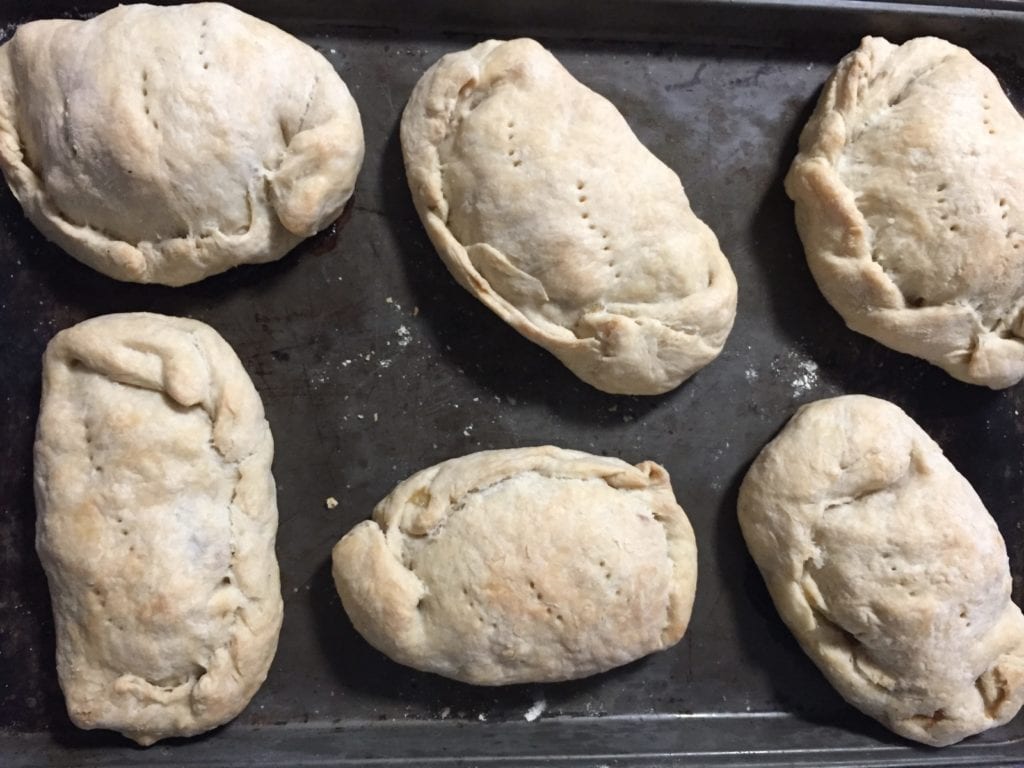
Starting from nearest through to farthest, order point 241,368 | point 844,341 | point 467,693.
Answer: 1. point 241,368
2. point 467,693
3. point 844,341

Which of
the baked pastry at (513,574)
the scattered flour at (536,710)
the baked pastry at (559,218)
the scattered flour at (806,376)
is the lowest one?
the scattered flour at (536,710)

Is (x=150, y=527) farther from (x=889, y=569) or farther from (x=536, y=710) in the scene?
(x=889, y=569)

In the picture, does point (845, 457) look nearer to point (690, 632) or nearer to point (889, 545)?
point (889, 545)

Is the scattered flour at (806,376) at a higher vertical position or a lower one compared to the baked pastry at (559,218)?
lower

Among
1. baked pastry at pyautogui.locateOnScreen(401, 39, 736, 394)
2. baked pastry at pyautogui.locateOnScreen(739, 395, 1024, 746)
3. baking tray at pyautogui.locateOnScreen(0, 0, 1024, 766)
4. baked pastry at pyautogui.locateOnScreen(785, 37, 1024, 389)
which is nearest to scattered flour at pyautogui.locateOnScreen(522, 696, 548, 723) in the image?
baking tray at pyautogui.locateOnScreen(0, 0, 1024, 766)

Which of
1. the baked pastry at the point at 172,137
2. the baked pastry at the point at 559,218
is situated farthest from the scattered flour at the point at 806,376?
the baked pastry at the point at 172,137

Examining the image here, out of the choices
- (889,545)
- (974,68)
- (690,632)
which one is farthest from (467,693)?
(974,68)

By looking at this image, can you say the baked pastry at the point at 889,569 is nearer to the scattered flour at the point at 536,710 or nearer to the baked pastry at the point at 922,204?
the baked pastry at the point at 922,204

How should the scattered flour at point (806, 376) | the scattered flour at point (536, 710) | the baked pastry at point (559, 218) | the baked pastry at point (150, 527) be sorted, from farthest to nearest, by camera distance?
the scattered flour at point (806, 376), the scattered flour at point (536, 710), the baked pastry at point (559, 218), the baked pastry at point (150, 527)
